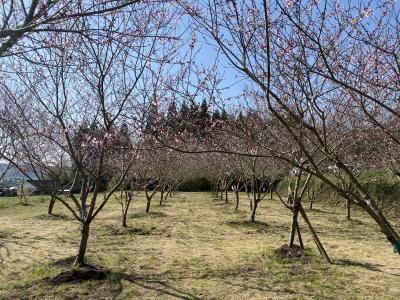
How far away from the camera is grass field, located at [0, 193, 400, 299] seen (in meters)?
5.67

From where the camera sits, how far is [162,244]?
9203 mm

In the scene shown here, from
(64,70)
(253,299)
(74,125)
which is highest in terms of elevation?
(64,70)

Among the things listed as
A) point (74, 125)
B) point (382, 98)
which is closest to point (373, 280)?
point (382, 98)

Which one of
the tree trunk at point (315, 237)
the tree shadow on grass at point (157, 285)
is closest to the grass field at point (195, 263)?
the tree shadow on grass at point (157, 285)

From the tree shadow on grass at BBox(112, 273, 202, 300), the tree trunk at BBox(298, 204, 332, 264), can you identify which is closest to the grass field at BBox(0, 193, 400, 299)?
the tree shadow on grass at BBox(112, 273, 202, 300)

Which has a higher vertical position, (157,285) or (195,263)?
(195,263)

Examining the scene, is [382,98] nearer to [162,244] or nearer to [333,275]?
[333,275]

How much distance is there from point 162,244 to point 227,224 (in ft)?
12.6

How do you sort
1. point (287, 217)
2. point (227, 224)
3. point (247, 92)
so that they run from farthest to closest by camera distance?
point (287, 217)
point (227, 224)
point (247, 92)

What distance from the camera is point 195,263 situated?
290 inches

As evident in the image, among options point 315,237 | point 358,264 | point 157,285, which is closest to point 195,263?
point 157,285

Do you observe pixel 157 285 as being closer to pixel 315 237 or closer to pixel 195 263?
pixel 195 263

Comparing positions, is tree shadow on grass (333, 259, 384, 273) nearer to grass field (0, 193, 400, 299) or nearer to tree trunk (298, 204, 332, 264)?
grass field (0, 193, 400, 299)

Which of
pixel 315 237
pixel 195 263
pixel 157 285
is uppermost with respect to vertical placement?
pixel 315 237
